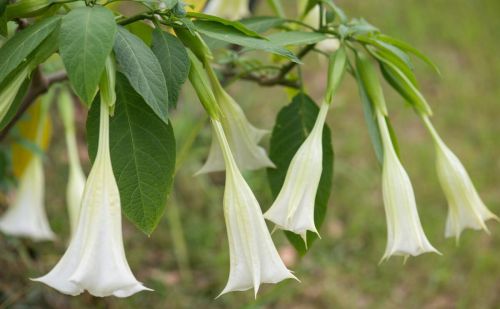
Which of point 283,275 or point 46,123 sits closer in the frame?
point 283,275

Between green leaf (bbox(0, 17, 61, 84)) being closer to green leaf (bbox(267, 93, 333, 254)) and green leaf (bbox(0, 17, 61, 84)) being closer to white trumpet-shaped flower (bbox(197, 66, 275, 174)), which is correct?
white trumpet-shaped flower (bbox(197, 66, 275, 174))

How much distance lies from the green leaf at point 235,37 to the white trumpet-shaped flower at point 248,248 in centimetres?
14

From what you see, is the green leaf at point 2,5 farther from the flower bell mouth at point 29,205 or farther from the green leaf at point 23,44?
the flower bell mouth at point 29,205

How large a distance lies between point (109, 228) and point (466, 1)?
3.31 m

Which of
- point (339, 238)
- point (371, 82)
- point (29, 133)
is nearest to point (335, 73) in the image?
point (371, 82)

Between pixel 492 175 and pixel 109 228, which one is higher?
pixel 109 228

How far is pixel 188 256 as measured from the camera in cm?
196

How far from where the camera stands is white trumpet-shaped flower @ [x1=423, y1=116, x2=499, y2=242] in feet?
2.67

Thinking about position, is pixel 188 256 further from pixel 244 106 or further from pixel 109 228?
pixel 109 228

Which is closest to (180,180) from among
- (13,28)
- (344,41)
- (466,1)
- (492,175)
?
(492,175)

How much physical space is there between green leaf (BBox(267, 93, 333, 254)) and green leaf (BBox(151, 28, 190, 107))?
24cm

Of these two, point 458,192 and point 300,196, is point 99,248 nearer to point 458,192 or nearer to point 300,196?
point 300,196

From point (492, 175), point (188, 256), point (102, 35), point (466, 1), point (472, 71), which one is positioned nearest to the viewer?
point (102, 35)

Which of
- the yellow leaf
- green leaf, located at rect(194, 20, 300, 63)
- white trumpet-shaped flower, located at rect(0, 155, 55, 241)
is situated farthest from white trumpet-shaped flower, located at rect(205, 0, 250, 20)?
green leaf, located at rect(194, 20, 300, 63)
